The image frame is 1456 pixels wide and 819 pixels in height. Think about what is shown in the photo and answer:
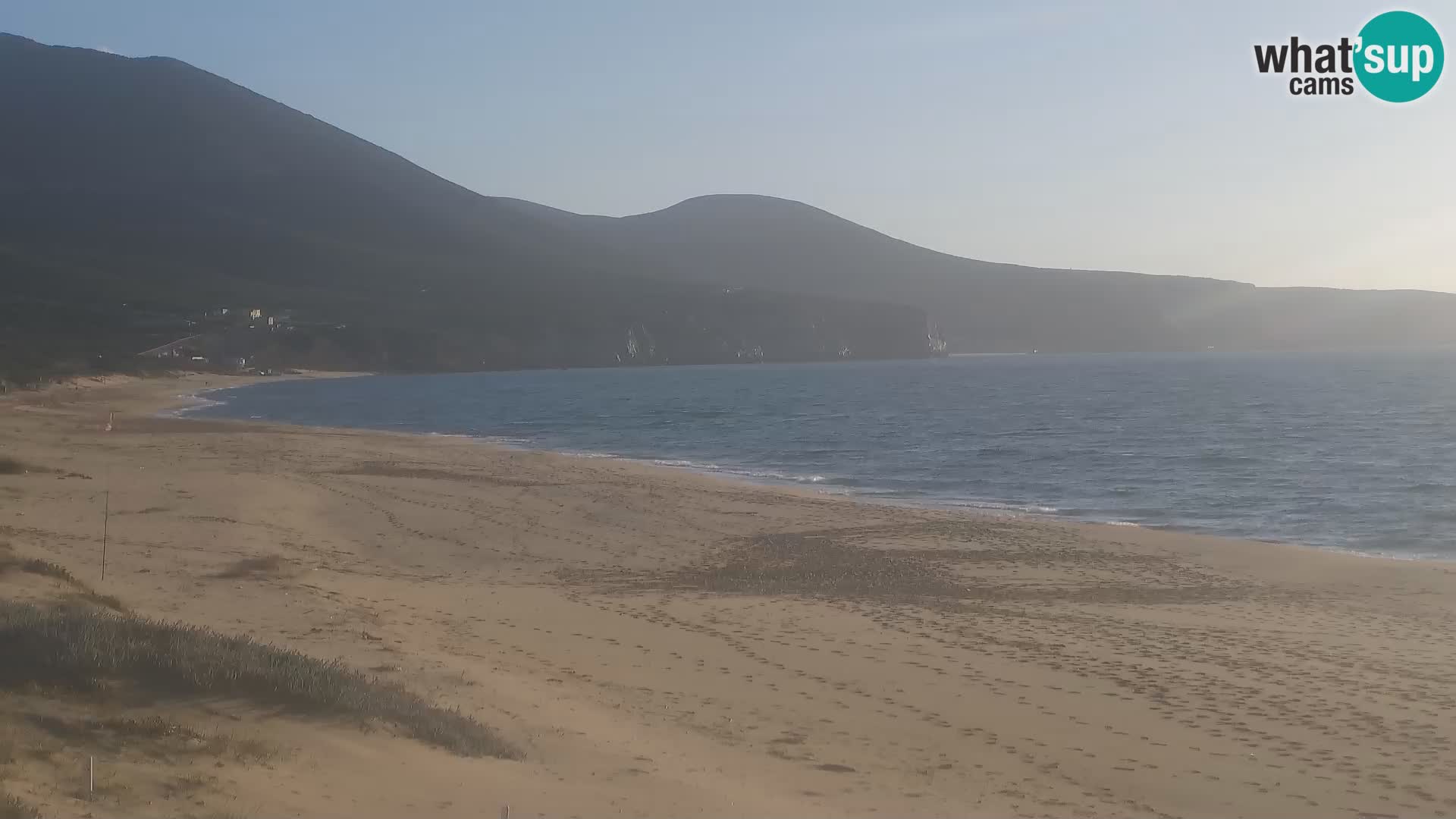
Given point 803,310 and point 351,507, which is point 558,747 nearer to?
point 351,507

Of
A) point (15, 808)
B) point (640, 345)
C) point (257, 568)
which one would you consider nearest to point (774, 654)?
point (257, 568)

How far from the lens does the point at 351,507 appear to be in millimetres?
21516

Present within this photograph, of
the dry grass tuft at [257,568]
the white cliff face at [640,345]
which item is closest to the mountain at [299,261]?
the white cliff face at [640,345]

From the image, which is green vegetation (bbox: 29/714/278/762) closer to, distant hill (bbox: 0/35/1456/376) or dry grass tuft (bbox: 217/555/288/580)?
dry grass tuft (bbox: 217/555/288/580)

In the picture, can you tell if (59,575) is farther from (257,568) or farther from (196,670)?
(196,670)

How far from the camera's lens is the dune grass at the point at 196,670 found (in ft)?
21.4

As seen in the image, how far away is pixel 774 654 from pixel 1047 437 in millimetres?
35754

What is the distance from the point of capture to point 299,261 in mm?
156375

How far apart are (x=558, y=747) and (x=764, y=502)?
17230 mm

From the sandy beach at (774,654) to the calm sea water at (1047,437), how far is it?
195 inches

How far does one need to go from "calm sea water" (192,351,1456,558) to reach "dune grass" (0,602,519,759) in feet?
64.7

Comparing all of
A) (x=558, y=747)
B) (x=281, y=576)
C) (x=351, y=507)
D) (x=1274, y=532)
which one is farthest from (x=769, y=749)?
(x=1274, y=532)

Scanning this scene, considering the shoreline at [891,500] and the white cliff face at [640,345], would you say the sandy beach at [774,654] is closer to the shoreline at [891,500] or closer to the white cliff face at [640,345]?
the shoreline at [891,500]

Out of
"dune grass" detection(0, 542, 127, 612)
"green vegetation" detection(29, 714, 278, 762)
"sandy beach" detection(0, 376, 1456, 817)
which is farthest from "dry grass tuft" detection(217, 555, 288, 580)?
"green vegetation" detection(29, 714, 278, 762)
